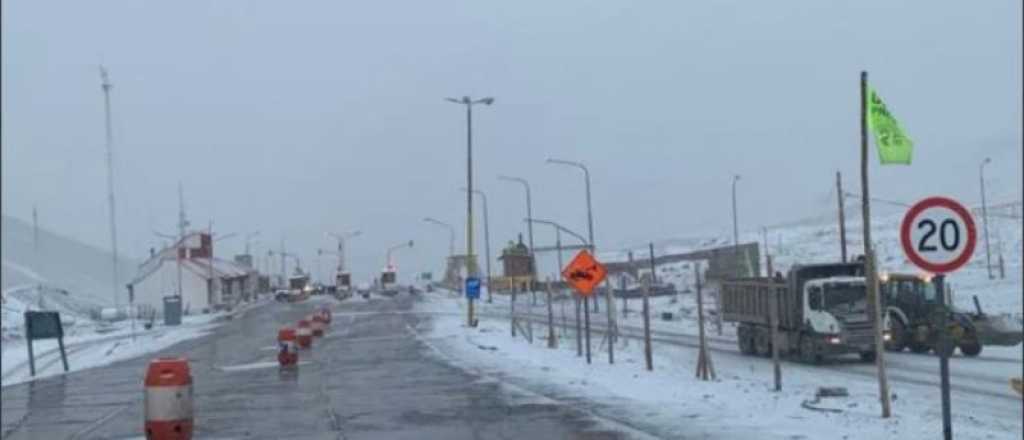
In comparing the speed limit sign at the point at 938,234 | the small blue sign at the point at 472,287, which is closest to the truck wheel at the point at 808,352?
the small blue sign at the point at 472,287

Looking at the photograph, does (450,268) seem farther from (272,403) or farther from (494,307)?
(272,403)

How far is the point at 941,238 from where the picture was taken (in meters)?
13.4

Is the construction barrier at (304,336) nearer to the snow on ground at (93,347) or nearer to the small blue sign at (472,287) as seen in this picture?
the snow on ground at (93,347)

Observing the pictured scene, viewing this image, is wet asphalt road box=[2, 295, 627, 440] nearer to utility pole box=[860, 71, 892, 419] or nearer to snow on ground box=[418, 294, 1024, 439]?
snow on ground box=[418, 294, 1024, 439]

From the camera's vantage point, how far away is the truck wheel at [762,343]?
3753 centimetres

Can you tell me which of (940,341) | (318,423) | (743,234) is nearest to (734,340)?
(318,423)

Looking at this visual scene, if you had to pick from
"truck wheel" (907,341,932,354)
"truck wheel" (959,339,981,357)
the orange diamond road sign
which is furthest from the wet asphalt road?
"truck wheel" (959,339,981,357)

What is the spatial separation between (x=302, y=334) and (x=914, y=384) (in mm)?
21903

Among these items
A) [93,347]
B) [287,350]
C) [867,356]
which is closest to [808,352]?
[867,356]

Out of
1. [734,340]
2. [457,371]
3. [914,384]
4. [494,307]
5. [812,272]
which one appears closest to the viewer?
[914,384]

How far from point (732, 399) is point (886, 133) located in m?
4.77

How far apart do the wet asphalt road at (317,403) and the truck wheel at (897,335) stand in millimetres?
12266

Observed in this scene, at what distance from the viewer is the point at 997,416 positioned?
19.7 m

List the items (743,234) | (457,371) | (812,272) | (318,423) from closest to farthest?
(318,423) < (457,371) < (812,272) < (743,234)
